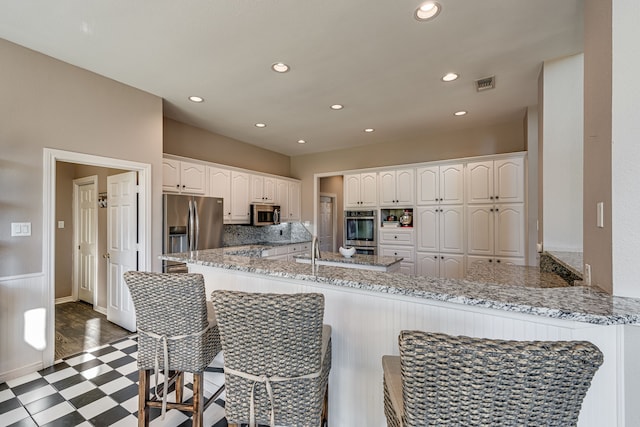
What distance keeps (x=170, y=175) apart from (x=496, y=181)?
438cm

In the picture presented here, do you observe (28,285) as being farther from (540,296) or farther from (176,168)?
(540,296)

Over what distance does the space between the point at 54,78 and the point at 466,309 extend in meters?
3.70

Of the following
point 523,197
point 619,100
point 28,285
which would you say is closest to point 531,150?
point 523,197

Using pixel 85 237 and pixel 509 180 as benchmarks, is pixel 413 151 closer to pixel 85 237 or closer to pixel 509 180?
pixel 509 180

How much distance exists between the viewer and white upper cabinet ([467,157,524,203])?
3691 mm

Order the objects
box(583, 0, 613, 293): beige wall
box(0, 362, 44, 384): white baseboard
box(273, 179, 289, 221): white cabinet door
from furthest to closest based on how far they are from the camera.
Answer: box(273, 179, 289, 221): white cabinet door, box(0, 362, 44, 384): white baseboard, box(583, 0, 613, 293): beige wall

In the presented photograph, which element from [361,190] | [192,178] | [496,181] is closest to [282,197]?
[361,190]

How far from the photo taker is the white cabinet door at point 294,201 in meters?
5.91

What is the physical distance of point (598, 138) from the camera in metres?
1.32

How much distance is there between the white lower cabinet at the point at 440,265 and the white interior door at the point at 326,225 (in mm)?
2166

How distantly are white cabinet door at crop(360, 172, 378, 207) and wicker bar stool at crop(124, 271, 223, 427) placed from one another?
3764mm

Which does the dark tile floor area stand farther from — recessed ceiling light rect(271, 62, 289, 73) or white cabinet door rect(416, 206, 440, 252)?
white cabinet door rect(416, 206, 440, 252)

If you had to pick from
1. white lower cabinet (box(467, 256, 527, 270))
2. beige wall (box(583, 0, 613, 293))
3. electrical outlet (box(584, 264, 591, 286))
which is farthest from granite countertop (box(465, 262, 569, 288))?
white lower cabinet (box(467, 256, 527, 270))

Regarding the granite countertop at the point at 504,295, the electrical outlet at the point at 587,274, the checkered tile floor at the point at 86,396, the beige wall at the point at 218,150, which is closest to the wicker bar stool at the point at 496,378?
the granite countertop at the point at 504,295
